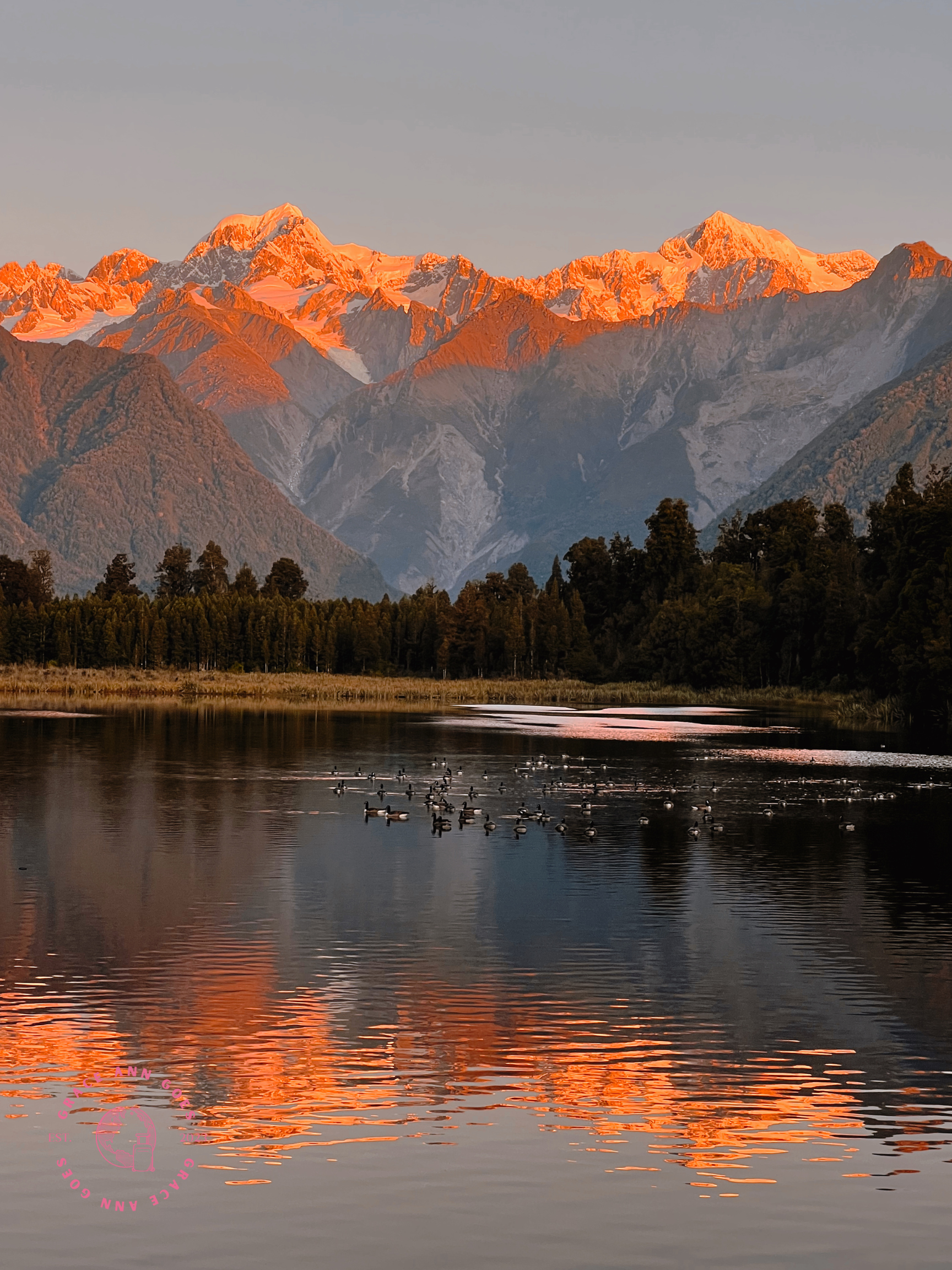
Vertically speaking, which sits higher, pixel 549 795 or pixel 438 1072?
pixel 549 795

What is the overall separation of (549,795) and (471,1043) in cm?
4598

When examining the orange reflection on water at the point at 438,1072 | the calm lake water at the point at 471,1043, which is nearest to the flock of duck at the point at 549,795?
the calm lake water at the point at 471,1043

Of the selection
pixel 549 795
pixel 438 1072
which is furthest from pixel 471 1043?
pixel 549 795

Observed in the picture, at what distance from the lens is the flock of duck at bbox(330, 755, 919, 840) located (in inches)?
2431

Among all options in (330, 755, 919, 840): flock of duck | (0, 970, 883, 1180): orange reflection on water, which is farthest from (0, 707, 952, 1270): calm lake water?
(330, 755, 919, 840): flock of duck

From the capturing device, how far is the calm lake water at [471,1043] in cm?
1922

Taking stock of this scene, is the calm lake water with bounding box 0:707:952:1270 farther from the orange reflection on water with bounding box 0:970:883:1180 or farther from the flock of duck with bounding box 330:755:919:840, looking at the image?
the flock of duck with bounding box 330:755:919:840

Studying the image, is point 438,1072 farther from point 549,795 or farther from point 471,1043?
point 549,795

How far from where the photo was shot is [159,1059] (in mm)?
25625

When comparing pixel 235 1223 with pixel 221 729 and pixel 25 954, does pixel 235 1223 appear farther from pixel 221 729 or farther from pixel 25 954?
pixel 221 729

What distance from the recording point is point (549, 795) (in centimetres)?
7294

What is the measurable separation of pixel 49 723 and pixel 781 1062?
349ft

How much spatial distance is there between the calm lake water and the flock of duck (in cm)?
112

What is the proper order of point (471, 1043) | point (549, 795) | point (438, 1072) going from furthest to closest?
point (549, 795)
point (471, 1043)
point (438, 1072)
